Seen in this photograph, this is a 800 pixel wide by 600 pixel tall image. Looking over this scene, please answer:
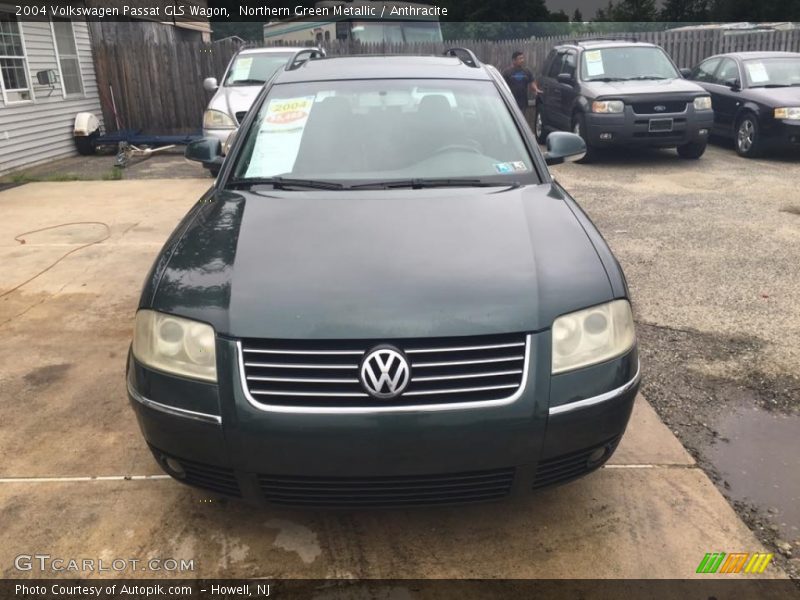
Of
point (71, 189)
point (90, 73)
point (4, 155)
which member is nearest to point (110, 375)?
point (71, 189)

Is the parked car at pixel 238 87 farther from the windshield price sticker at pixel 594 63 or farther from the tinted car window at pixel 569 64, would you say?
the windshield price sticker at pixel 594 63

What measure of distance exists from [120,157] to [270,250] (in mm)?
10092

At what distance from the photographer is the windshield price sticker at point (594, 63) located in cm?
1104

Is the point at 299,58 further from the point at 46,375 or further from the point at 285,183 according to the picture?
the point at 46,375

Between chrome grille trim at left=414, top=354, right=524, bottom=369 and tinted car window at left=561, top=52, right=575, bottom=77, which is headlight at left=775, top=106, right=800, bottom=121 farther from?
chrome grille trim at left=414, top=354, right=524, bottom=369

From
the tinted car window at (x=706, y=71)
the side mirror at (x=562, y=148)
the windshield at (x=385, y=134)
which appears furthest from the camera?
the tinted car window at (x=706, y=71)

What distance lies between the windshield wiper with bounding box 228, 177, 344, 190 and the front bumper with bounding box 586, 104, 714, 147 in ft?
26.1

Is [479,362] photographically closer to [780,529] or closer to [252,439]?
[252,439]

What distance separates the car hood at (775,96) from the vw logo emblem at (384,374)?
401 inches

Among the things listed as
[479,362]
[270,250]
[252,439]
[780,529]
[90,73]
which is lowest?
[780,529]

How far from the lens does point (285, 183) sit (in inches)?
128

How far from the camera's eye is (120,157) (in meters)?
11.5

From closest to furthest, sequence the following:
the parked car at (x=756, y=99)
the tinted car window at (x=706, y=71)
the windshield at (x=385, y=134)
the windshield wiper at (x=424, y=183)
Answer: the windshield wiper at (x=424, y=183) < the windshield at (x=385, y=134) < the parked car at (x=756, y=99) < the tinted car window at (x=706, y=71)

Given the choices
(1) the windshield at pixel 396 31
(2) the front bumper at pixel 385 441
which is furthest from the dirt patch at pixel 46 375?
(1) the windshield at pixel 396 31
